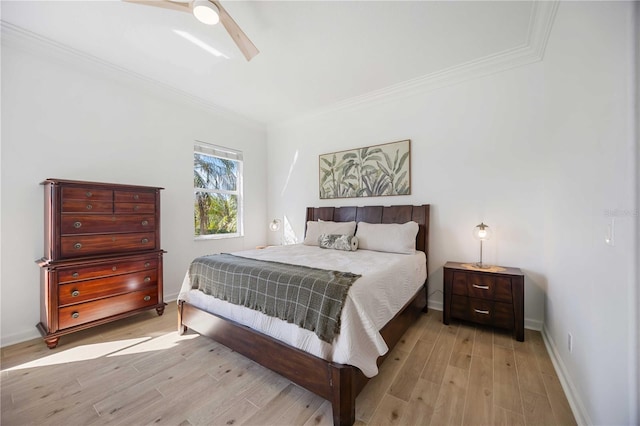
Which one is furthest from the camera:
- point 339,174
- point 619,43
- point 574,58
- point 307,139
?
point 307,139

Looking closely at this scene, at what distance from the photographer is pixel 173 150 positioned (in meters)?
3.37

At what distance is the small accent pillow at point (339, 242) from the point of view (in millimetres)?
2967

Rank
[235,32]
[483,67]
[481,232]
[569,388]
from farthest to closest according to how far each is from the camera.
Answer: [483,67] < [481,232] < [235,32] < [569,388]

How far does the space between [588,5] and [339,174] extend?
2.75 m

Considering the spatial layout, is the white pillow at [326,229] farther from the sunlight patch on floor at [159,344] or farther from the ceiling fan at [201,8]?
the ceiling fan at [201,8]

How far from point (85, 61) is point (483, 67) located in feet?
14.0

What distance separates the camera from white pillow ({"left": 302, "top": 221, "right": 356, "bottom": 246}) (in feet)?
10.8

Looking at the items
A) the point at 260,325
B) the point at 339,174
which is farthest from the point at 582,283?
the point at 339,174

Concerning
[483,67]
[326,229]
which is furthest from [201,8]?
[483,67]

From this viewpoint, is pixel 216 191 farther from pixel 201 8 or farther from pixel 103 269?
pixel 201 8

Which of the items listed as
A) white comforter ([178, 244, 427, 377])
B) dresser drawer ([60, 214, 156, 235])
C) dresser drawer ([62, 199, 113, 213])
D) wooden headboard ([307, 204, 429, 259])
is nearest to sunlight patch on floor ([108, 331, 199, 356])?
white comforter ([178, 244, 427, 377])

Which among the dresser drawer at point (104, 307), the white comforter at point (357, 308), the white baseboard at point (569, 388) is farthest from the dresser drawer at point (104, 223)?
the white baseboard at point (569, 388)

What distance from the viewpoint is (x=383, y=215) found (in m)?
3.31

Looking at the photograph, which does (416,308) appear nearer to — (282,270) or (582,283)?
(582,283)
